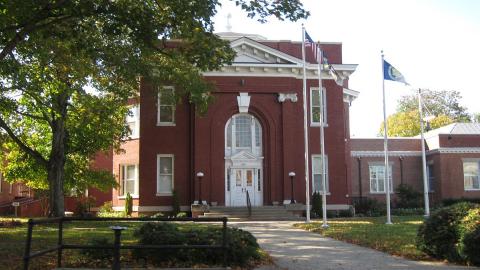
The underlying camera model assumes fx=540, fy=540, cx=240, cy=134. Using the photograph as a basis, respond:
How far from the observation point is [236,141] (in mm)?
31484

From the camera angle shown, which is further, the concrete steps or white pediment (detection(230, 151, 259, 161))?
white pediment (detection(230, 151, 259, 161))

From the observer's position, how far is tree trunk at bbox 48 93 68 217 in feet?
78.3

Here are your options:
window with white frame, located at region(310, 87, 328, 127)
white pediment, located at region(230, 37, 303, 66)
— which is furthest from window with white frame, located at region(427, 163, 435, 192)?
white pediment, located at region(230, 37, 303, 66)

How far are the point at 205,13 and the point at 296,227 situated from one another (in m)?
12.3

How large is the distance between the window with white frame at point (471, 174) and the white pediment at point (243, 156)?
58.1ft

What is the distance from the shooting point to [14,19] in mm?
12492

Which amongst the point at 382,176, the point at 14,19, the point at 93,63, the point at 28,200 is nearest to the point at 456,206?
the point at 14,19

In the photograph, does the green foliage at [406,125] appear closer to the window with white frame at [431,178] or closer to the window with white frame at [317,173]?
the window with white frame at [431,178]

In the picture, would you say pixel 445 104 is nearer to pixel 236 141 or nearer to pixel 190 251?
pixel 236 141

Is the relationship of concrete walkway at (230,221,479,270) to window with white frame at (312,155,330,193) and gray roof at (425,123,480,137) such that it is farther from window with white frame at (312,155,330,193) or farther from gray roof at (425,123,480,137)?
gray roof at (425,123,480,137)

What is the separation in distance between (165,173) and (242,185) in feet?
14.7

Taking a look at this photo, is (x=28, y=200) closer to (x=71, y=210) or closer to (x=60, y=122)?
(x=71, y=210)

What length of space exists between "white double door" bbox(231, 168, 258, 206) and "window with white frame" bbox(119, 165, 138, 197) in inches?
244

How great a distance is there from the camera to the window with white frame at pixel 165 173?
31047mm
